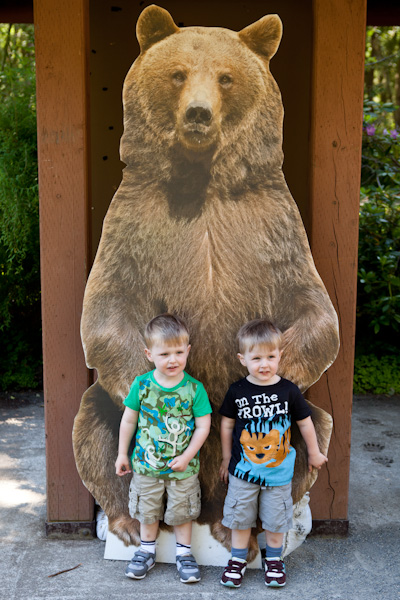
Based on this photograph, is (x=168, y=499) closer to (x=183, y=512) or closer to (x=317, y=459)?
(x=183, y=512)

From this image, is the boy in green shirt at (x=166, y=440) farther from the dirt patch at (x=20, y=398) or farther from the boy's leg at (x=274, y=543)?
the dirt patch at (x=20, y=398)

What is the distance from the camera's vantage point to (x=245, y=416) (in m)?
2.59

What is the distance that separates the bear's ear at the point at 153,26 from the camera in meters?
2.66

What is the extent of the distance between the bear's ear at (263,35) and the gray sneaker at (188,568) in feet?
7.26

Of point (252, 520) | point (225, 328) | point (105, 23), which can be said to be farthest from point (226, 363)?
point (105, 23)

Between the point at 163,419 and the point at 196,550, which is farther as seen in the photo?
the point at 196,550

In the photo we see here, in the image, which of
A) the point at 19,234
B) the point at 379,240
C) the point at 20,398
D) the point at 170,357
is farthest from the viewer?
the point at 379,240

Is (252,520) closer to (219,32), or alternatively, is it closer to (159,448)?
(159,448)

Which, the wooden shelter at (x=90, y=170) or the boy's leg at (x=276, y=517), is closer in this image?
the boy's leg at (x=276, y=517)

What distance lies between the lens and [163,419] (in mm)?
2582

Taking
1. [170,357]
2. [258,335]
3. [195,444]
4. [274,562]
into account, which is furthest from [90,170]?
[274,562]

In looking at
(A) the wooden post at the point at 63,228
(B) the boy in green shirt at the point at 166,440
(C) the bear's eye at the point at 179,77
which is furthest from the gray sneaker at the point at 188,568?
(C) the bear's eye at the point at 179,77

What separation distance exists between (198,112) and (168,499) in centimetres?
165

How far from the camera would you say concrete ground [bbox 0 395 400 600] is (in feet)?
8.24
